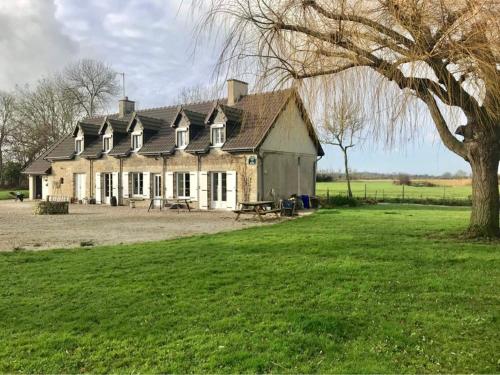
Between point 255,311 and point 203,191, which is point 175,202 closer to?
point 203,191

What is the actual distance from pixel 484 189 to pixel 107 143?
23.8m

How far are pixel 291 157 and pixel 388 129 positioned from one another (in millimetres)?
16684

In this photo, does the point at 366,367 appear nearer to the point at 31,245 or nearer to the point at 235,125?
the point at 31,245

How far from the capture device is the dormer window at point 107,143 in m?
28.5

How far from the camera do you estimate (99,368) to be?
367 centimetres

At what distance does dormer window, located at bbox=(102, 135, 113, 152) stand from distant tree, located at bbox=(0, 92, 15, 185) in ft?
81.6

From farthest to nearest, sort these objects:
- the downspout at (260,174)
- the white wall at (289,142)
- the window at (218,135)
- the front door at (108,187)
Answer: the front door at (108,187) < the window at (218,135) < the white wall at (289,142) < the downspout at (260,174)

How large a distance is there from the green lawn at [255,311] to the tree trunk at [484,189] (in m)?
1.43

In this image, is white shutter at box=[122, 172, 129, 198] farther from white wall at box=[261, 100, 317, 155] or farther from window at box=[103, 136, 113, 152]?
white wall at box=[261, 100, 317, 155]

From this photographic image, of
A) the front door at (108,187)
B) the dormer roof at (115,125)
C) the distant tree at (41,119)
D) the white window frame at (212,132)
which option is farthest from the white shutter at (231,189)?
the distant tree at (41,119)

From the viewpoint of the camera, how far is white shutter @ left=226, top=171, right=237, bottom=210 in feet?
73.3

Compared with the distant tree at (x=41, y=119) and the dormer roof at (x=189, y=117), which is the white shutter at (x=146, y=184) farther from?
the distant tree at (x=41, y=119)

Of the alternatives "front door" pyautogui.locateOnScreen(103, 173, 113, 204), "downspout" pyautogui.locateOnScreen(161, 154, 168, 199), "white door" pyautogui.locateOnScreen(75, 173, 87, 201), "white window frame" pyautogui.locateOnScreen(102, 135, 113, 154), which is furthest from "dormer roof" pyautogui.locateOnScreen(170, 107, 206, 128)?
"white door" pyautogui.locateOnScreen(75, 173, 87, 201)

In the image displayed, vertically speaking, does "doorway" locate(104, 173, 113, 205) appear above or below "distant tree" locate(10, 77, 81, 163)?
below
